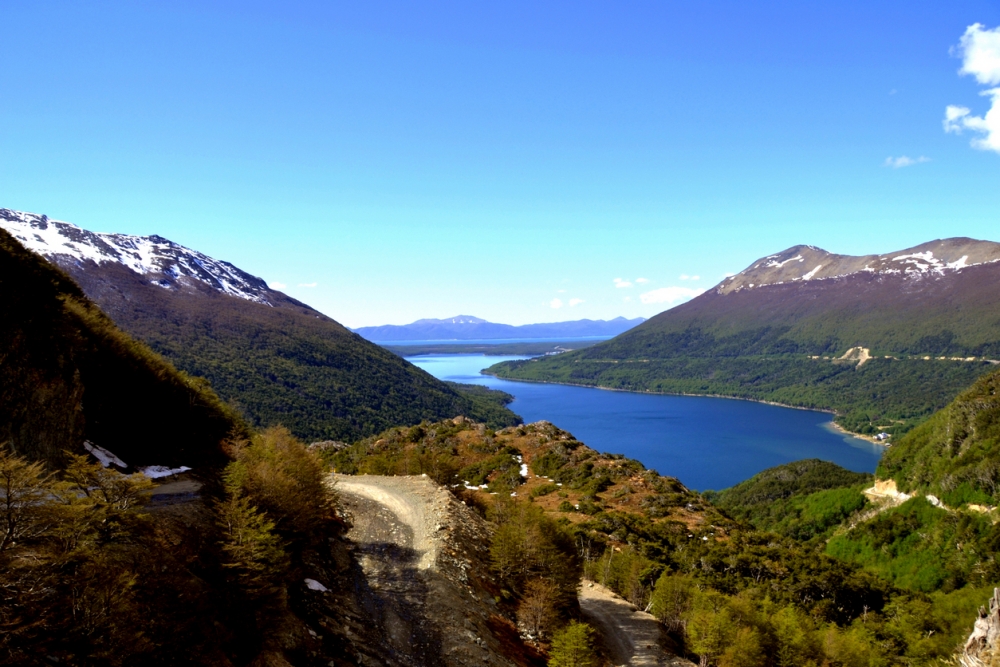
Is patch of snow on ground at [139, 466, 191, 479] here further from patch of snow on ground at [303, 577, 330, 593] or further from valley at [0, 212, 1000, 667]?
patch of snow on ground at [303, 577, 330, 593]

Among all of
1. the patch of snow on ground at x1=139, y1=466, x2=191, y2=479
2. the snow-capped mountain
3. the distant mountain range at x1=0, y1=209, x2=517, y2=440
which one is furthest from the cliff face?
the snow-capped mountain

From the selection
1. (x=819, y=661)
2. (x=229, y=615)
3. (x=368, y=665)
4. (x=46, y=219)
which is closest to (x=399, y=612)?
(x=368, y=665)

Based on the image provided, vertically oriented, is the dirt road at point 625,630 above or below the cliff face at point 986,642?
below

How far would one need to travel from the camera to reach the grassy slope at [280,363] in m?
116

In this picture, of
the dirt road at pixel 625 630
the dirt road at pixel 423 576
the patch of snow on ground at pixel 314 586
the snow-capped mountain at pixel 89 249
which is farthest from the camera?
the snow-capped mountain at pixel 89 249

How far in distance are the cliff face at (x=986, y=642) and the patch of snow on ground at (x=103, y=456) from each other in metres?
21.2

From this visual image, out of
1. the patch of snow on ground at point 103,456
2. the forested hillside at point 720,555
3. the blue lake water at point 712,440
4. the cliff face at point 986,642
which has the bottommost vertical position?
the blue lake water at point 712,440

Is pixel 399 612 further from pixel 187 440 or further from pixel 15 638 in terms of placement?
pixel 187 440

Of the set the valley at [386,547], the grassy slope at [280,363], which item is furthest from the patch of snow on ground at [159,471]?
the grassy slope at [280,363]

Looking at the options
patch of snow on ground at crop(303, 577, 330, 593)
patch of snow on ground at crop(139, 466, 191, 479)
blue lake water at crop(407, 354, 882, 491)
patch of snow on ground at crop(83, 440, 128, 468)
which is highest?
patch of snow on ground at crop(83, 440, 128, 468)

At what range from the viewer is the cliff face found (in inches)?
373

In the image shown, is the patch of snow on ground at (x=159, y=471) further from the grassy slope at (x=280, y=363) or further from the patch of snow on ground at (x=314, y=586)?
the grassy slope at (x=280, y=363)

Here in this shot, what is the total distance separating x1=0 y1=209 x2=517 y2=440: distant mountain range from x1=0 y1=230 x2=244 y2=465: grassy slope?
280 feet

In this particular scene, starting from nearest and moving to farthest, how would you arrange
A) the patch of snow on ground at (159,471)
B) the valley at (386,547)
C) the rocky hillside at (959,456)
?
the valley at (386,547) < the patch of snow on ground at (159,471) < the rocky hillside at (959,456)
